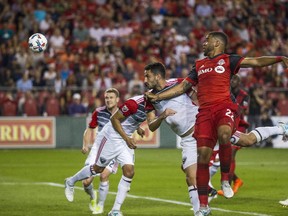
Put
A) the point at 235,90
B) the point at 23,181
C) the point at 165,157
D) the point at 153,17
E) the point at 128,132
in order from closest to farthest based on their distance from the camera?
the point at 128,132, the point at 235,90, the point at 23,181, the point at 165,157, the point at 153,17

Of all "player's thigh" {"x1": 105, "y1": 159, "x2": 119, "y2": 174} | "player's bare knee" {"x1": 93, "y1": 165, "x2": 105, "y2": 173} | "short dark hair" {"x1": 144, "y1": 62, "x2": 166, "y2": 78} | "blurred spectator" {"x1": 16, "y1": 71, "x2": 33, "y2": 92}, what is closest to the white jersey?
"short dark hair" {"x1": 144, "y1": 62, "x2": 166, "y2": 78}

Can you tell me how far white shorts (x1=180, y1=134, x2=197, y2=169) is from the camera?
12.1 metres

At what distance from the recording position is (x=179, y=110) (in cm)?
1225

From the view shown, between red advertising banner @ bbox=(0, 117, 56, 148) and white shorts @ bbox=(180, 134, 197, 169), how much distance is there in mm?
16359

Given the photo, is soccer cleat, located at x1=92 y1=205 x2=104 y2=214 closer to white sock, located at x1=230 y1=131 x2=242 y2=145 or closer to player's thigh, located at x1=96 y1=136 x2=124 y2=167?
player's thigh, located at x1=96 y1=136 x2=124 y2=167

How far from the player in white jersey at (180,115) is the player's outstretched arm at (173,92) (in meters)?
0.15

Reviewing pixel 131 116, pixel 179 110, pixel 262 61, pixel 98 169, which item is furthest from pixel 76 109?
pixel 262 61

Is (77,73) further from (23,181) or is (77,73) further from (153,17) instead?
(23,181)

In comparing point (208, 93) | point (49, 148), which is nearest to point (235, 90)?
point (208, 93)

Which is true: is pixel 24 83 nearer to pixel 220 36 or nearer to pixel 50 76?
pixel 50 76

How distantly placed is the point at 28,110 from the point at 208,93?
55.2 ft

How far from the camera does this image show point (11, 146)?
92.8 feet

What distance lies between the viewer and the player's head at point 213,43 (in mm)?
11742

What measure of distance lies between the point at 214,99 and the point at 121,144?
204cm
